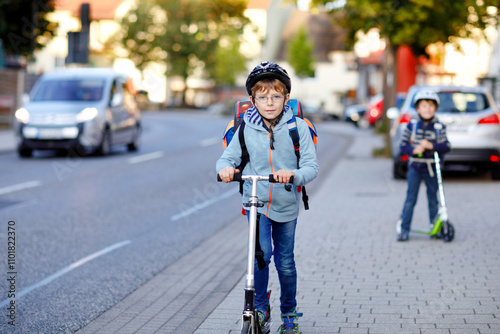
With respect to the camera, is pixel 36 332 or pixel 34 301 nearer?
pixel 36 332

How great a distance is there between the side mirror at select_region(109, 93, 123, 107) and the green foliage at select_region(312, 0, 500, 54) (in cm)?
520

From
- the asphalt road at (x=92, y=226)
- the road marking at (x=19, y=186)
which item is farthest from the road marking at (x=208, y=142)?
the road marking at (x=19, y=186)

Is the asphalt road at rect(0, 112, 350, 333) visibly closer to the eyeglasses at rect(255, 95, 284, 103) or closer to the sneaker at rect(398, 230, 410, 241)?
the eyeglasses at rect(255, 95, 284, 103)

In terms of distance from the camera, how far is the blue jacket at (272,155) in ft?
14.5

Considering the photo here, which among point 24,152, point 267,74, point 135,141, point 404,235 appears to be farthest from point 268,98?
point 135,141

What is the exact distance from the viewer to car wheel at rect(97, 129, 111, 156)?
747 inches

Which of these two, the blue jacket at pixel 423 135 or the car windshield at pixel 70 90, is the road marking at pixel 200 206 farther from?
the car windshield at pixel 70 90

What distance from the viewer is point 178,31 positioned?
251ft

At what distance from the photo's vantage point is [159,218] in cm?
1005

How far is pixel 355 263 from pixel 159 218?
3689 millimetres

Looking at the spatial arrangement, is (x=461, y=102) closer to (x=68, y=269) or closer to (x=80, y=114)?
(x=68, y=269)

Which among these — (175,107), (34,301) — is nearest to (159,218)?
(34,301)

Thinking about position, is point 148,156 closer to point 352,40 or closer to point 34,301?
point 352,40

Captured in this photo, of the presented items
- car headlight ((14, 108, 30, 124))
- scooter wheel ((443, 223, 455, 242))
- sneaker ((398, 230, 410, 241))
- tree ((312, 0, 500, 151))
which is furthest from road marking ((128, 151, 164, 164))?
scooter wheel ((443, 223, 455, 242))
